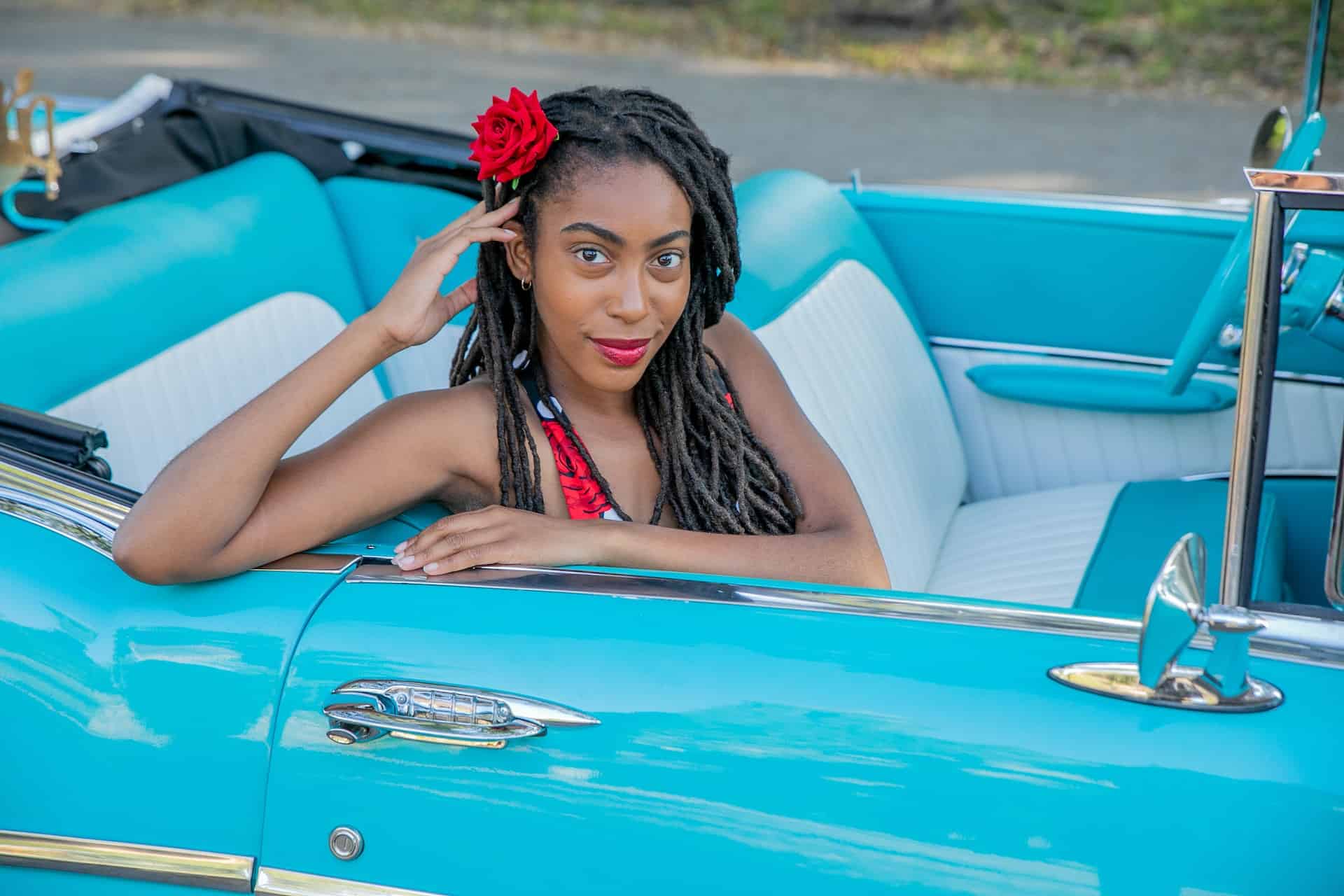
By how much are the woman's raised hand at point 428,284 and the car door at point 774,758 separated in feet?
Answer: 0.95

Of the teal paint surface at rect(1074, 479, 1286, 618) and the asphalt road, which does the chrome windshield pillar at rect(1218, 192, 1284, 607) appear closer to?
the teal paint surface at rect(1074, 479, 1286, 618)

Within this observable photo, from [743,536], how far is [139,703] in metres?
0.69

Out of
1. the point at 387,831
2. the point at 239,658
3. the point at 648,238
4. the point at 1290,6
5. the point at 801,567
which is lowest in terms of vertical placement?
the point at 387,831

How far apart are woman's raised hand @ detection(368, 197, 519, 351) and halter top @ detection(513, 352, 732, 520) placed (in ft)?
0.59

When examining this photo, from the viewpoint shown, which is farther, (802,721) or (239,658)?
(239,658)

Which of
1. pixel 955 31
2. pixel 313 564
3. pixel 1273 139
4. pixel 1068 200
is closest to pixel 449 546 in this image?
pixel 313 564

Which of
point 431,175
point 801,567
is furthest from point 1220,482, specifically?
point 431,175

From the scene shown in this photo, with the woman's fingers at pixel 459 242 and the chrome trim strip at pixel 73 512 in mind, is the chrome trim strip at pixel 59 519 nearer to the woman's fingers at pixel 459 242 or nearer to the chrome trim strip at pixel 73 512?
the chrome trim strip at pixel 73 512

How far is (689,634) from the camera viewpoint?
4.74 ft

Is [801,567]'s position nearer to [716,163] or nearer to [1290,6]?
[716,163]

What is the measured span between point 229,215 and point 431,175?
1.84ft

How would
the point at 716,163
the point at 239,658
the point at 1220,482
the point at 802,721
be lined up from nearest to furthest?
the point at 802,721 → the point at 239,658 → the point at 716,163 → the point at 1220,482

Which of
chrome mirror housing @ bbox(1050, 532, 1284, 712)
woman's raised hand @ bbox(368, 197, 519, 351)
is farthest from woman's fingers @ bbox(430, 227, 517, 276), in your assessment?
chrome mirror housing @ bbox(1050, 532, 1284, 712)

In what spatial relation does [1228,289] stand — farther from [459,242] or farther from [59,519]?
[59,519]
